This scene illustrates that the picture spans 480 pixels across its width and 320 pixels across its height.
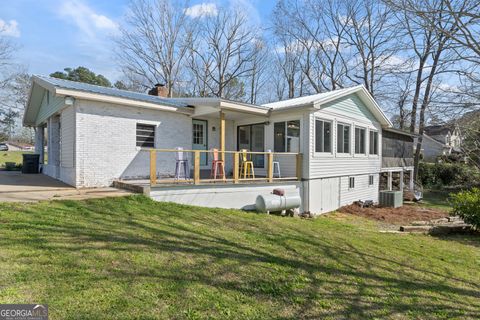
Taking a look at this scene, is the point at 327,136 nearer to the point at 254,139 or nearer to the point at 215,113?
the point at 254,139

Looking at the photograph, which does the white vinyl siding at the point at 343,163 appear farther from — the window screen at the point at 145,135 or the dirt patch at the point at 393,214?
the window screen at the point at 145,135

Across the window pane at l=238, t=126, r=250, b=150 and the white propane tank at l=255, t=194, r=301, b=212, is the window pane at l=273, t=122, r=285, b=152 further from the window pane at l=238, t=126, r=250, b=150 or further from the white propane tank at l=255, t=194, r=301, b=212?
the white propane tank at l=255, t=194, r=301, b=212

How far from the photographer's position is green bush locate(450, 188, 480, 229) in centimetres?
900

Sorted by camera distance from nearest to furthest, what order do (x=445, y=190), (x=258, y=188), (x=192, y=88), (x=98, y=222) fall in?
1. (x=98, y=222)
2. (x=258, y=188)
3. (x=445, y=190)
4. (x=192, y=88)

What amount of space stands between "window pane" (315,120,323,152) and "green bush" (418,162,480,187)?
56.7 ft

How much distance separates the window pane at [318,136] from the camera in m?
10.9

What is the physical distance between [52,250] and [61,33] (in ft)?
45.2

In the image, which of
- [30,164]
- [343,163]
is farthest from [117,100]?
[343,163]

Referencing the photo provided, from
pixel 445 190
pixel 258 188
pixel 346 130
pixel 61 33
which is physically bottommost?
pixel 445 190

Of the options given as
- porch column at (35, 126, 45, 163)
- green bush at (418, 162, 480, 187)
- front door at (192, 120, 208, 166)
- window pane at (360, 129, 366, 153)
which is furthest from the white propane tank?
green bush at (418, 162, 480, 187)

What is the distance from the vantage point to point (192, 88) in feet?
94.0

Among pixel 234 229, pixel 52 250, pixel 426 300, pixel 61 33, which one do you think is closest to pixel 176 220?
pixel 234 229

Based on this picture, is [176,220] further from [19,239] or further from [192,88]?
[192,88]

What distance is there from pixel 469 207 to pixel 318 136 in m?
5.41
